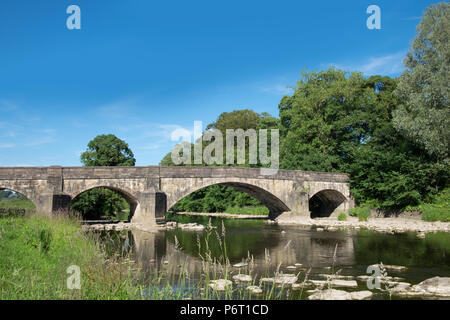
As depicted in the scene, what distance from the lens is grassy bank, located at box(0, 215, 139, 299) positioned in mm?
5645

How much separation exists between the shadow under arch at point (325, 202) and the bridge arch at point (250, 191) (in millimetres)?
3288

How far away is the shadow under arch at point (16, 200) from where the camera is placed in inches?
886

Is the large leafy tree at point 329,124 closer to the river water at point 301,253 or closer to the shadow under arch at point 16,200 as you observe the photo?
the river water at point 301,253

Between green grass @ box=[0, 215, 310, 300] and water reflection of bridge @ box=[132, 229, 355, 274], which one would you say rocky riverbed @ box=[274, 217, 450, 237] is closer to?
water reflection of bridge @ box=[132, 229, 355, 274]

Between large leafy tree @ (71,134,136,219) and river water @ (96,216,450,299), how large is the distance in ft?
39.7

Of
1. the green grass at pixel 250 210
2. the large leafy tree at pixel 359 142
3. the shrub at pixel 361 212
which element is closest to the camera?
the large leafy tree at pixel 359 142

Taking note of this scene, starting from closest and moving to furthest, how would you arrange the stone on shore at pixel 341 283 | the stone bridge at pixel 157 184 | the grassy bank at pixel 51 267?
the grassy bank at pixel 51 267 → the stone on shore at pixel 341 283 → the stone bridge at pixel 157 184

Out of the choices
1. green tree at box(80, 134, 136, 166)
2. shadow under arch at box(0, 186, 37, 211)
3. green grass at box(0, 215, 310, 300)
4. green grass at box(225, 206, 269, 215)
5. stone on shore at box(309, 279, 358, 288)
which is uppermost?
green tree at box(80, 134, 136, 166)

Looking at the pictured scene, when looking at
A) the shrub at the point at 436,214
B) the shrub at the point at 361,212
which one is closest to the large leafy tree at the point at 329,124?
the shrub at the point at 361,212

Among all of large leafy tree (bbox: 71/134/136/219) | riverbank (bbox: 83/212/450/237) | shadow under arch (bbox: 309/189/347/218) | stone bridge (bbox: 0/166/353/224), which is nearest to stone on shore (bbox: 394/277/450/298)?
riverbank (bbox: 83/212/450/237)

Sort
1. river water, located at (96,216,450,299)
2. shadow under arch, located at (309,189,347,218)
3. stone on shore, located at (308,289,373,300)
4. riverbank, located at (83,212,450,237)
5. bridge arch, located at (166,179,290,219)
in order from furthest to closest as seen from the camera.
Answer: shadow under arch, located at (309,189,347,218) < bridge arch, located at (166,179,290,219) < riverbank, located at (83,212,450,237) < river water, located at (96,216,450,299) < stone on shore, located at (308,289,373,300)
